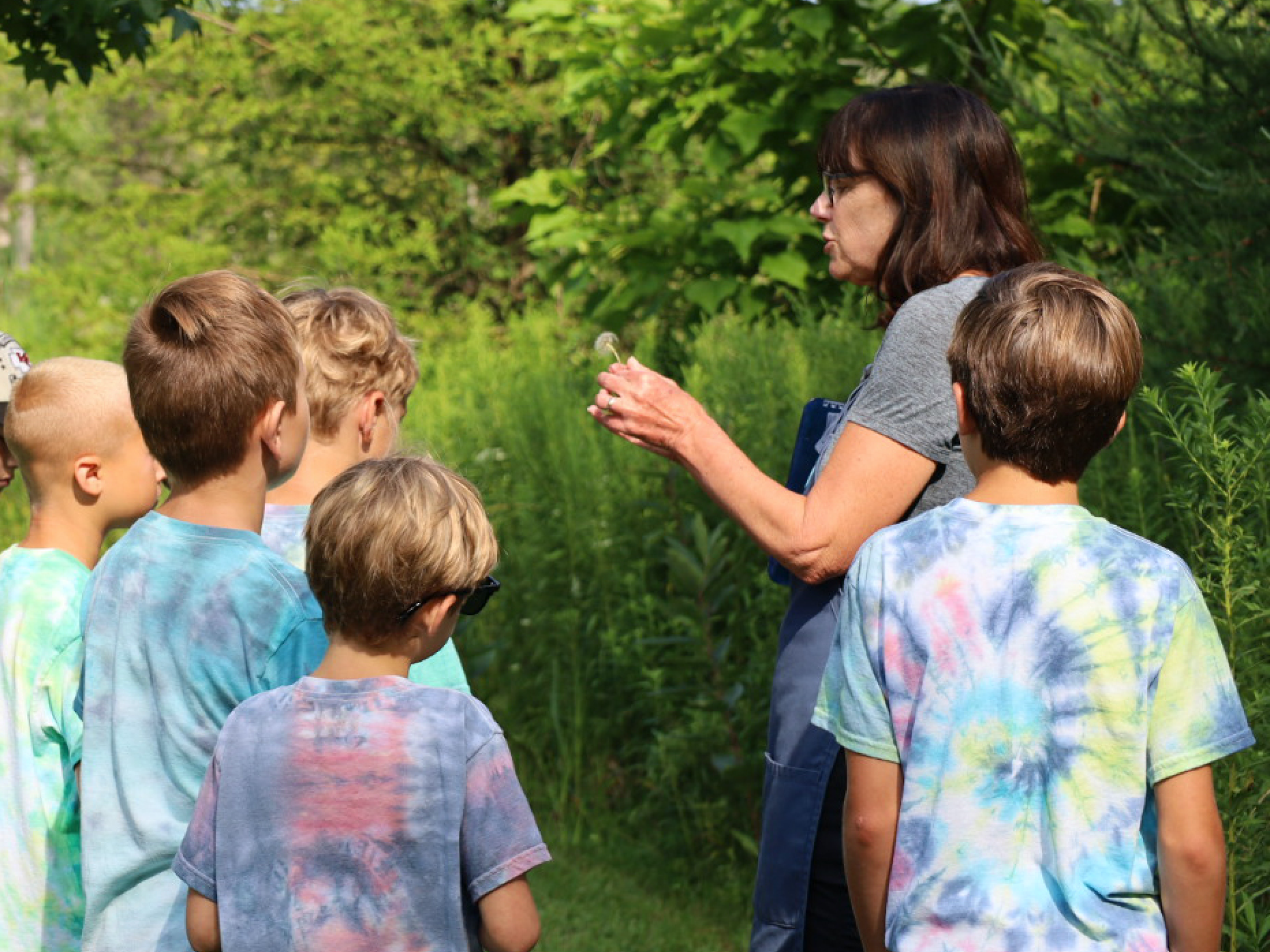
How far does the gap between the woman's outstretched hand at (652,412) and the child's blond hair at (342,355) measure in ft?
2.29

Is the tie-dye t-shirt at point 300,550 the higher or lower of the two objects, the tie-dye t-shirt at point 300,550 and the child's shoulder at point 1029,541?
the lower

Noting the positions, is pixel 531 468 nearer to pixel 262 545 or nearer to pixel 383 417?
pixel 383 417

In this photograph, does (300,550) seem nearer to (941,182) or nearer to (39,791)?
(39,791)

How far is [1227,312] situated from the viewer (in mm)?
3918

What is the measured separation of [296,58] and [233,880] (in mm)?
12069

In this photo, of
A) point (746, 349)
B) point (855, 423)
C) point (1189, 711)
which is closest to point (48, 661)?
point (855, 423)

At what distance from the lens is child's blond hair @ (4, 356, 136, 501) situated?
274 cm

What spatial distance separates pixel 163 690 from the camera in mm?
2205

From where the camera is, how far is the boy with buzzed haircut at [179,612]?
221 centimetres

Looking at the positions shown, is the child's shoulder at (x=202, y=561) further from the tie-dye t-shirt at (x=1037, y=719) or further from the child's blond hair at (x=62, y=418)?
the tie-dye t-shirt at (x=1037, y=719)

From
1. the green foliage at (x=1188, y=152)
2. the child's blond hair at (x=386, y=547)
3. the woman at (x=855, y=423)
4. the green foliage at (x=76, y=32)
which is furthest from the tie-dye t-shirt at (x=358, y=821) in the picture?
the green foliage at (x=76, y=32)

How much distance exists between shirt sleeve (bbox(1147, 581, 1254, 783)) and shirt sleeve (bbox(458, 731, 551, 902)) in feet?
2.78

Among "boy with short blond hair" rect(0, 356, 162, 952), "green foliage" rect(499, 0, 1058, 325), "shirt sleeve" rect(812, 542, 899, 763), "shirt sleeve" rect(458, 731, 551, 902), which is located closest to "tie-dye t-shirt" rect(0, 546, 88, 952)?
"boy with short blond hair" rect(0, 356, 162, 952)

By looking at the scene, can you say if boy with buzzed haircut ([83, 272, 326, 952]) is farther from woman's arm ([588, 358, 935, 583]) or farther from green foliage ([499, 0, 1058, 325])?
green foliage ([499, 0, 1058, 325])
